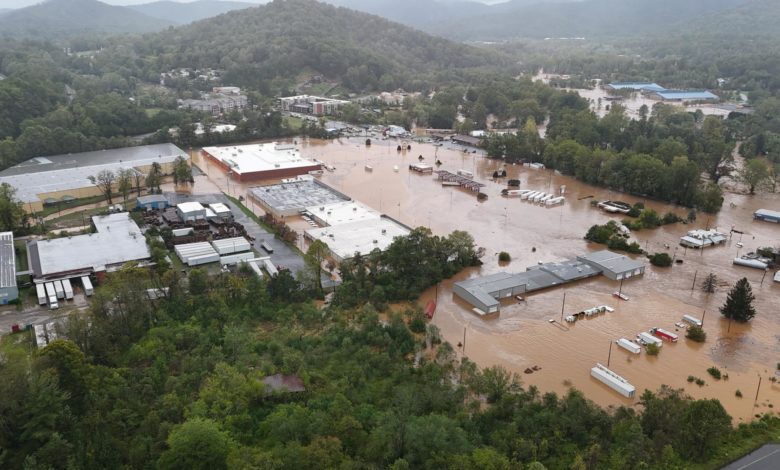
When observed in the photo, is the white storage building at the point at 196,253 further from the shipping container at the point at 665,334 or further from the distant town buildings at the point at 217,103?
the distant town buildings at the point at 217,103

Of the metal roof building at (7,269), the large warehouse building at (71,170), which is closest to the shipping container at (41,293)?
the metal roof building at (7,269)

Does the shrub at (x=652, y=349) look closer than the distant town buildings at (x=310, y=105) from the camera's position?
Yes

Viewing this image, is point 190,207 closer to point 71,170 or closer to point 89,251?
point 89,251

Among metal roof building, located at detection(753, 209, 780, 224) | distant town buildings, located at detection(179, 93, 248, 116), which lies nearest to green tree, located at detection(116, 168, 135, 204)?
distant town buildings, located at detection(179, 93, 248, 116)

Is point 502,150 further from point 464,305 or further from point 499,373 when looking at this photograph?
point 499,373

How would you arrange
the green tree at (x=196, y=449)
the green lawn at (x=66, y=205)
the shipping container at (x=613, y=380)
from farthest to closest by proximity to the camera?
the green lawn at (x=66, y=205) < the shipping container at (x=613, y=380) < the green tree at (x=196, y=449)

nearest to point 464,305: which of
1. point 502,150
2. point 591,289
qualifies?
point 591,289
